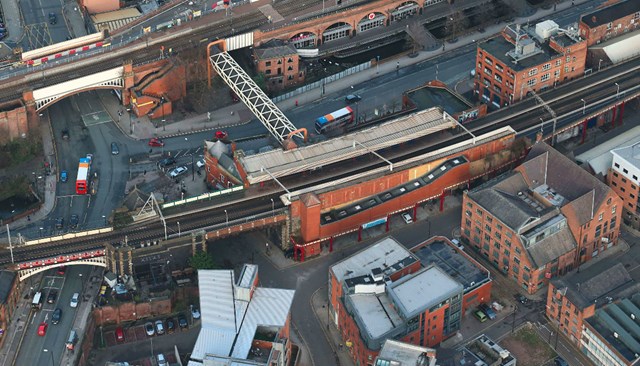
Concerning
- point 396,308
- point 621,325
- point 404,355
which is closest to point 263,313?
point 396,308

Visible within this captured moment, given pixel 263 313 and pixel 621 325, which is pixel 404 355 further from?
pixel 621 325

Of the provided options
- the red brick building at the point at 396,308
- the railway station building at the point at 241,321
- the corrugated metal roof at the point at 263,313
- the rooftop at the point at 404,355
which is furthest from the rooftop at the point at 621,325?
the railway station building at the point at 241,321

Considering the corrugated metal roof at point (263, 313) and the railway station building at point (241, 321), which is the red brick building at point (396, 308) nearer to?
the railway station building at point (241, 321)

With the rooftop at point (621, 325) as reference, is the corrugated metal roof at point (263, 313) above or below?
above

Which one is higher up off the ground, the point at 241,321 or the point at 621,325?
the point at 241,321

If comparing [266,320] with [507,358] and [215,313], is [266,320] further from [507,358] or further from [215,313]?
[507,358]

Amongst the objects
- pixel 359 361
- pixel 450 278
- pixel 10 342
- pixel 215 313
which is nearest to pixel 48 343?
pixel 10 342
